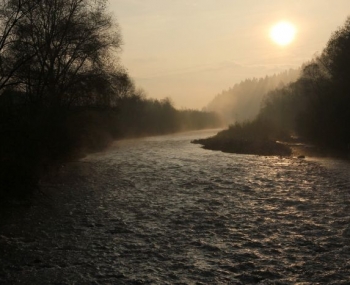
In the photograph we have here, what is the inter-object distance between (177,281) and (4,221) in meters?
8.19

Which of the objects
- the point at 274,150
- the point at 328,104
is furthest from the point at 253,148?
the point at 328,104

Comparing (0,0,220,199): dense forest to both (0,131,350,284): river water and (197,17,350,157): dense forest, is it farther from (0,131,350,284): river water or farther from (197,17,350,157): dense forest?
(197,17,350,157): dense forest

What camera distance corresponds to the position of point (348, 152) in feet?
127

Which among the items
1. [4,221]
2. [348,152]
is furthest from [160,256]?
[348,152]

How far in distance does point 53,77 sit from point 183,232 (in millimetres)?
23073

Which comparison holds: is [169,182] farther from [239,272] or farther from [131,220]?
[239,272]

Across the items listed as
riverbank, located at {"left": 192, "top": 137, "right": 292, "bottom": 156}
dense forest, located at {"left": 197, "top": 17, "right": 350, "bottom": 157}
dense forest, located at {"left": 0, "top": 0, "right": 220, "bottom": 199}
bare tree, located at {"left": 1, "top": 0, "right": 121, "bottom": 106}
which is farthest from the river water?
dense forest, located at {"left": 197, "top": 17, "right": 350, "bottom": 157}

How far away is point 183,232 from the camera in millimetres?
13305

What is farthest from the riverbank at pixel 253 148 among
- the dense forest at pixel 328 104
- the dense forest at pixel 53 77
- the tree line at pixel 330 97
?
the dense forest at pixel 53 77

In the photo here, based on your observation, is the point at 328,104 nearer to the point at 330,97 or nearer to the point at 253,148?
the point at 330,97

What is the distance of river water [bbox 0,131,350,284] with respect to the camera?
9820 millimetres

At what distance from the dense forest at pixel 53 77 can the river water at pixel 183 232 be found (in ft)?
10.1

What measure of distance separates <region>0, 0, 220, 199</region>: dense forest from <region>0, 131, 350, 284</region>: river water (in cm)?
307

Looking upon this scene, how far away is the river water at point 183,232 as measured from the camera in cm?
982
